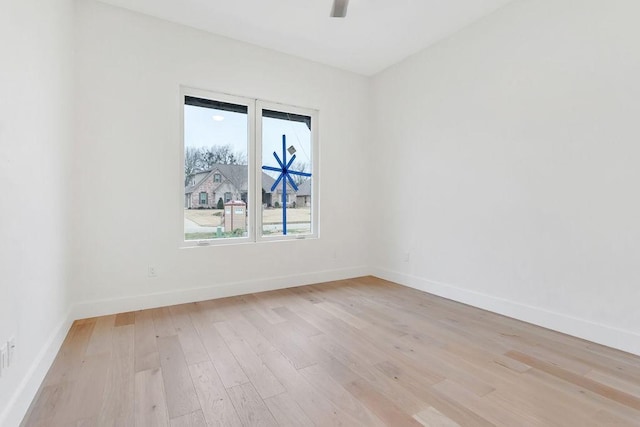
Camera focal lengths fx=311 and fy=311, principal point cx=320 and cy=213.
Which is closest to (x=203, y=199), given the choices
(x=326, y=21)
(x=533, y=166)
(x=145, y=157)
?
(x=145, y=157)

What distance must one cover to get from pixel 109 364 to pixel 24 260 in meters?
0.85

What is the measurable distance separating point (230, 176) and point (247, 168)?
225 mm

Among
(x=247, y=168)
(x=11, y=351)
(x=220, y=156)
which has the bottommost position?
(x=11, y=351)

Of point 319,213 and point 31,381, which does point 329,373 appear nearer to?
point 31,381

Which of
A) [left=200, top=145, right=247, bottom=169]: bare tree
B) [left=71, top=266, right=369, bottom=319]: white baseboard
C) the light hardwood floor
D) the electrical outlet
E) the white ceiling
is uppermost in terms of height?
the white ceiling

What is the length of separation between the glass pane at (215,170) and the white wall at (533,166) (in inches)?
81.4

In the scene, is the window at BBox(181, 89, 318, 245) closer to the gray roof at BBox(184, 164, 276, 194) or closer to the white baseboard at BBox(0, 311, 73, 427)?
the gray roof at BBox(184, 164, 276, 194)

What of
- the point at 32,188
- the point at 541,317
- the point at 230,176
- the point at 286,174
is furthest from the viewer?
the point at 286,174

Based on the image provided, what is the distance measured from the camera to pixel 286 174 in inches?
156

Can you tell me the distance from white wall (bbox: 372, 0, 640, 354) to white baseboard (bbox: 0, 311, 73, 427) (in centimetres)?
344

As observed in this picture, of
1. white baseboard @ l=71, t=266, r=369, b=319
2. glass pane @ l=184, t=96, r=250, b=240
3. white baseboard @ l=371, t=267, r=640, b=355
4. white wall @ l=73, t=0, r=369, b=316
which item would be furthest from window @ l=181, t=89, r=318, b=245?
white baseboard @ l=371, t=267, r=640, b=355

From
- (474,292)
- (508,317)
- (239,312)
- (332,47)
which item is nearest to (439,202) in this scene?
(474,292)

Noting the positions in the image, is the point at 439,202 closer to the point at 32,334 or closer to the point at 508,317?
the point at 508,317

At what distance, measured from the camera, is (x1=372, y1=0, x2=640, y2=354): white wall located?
2264mm
